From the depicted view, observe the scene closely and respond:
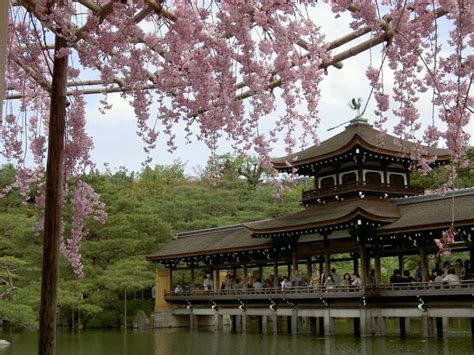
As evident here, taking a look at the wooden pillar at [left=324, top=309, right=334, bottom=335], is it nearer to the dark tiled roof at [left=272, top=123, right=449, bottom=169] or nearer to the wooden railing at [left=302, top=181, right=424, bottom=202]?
the wooden railing at [left=302, top=181, right=424, bottom=202]

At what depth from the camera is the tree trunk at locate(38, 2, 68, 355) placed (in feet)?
11.3

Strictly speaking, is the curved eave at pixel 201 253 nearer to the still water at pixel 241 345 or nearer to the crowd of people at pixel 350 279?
the crowd of people at pixel 350 279

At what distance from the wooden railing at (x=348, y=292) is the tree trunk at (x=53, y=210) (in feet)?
39.4

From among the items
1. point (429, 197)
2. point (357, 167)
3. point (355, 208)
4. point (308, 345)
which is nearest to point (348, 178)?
point (357, 167)

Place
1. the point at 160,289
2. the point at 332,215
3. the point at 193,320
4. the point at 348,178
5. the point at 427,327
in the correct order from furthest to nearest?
the point at 160,289
the point at 193,320
the point at 348,178
the point at 332,215
the point at 427,327

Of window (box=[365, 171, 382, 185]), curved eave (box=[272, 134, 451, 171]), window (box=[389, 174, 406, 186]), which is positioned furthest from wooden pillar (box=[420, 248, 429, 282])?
window (box=[389, 174, 406, 186])

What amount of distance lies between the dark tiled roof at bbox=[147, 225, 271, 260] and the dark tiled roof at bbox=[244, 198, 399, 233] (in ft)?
2.15

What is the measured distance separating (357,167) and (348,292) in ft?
13.3

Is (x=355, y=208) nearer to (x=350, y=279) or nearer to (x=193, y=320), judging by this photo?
(x=350, y=279)

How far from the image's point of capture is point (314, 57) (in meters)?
3.86

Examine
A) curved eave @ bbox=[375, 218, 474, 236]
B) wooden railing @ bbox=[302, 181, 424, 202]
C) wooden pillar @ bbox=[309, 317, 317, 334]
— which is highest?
wooden railing @ bbox=[302, 181, 424, 202]

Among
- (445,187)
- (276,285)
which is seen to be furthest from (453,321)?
(445,187)

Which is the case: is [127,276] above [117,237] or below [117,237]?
below

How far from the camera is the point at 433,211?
15.8 metres
